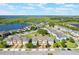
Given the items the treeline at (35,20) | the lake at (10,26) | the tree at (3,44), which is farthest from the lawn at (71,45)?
the tree at (3,44)

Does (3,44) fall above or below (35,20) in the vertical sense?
below

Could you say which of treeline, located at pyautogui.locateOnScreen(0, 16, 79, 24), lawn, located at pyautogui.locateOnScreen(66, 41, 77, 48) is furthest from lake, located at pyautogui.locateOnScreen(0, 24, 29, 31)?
lawn, located at pyautogui.locateOnScreen(66, 41, 77, 48)

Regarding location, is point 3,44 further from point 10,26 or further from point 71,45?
point 71,45

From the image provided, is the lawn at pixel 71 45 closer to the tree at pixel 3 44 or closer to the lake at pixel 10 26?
the lake at pixel 10 26

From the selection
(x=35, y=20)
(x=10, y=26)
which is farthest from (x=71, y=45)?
(x=10, y=26)

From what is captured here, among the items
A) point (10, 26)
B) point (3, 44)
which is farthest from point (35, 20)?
point (3, 44)

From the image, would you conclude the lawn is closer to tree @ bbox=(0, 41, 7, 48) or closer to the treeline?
the treeline

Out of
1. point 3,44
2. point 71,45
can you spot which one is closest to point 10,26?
point 3,44

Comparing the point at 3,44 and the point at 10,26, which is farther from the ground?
the point at 10,26

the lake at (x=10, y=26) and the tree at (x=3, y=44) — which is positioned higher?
the lake at (x=10, y=26)

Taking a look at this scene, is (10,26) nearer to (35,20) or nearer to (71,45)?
(35,20)

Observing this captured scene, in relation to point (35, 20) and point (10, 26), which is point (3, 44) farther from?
point (35, 20)
